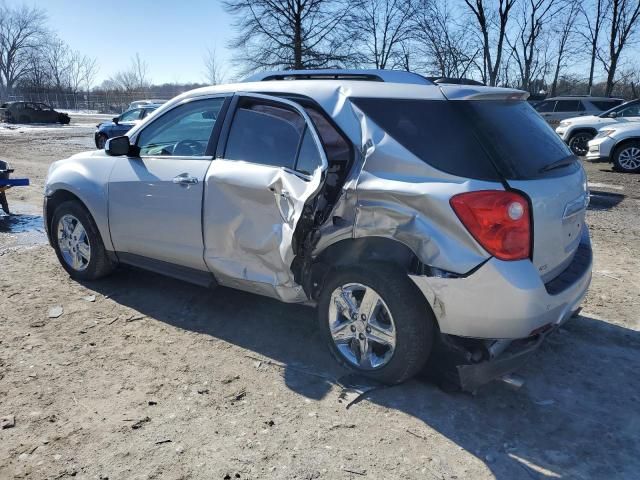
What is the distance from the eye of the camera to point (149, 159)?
4.10 meters

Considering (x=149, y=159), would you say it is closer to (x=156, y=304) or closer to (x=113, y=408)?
(x=156, y=304)

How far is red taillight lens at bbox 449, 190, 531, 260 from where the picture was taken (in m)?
2.57

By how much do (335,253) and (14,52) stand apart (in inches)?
3943

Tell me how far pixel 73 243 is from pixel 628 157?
11878 millimetres

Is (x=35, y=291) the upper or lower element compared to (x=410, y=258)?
lower

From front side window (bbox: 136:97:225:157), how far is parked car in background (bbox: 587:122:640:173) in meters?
10.9

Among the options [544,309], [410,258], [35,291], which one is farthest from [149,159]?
[544,309]

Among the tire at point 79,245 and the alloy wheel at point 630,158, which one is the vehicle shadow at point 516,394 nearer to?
the tire at point 79,245

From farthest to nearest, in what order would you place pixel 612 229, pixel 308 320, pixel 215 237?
1. pixel 612 229
2. pixel 308 320
3. pixel 215 237

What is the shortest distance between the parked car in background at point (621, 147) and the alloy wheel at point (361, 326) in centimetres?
1106

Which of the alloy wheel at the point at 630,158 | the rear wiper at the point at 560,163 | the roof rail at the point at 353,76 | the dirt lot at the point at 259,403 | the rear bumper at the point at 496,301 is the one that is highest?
the roof rail at the point at 353,76

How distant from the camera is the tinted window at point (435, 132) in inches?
106

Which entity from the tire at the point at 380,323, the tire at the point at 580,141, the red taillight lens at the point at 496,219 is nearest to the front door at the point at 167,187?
the tire at the point at 380,323

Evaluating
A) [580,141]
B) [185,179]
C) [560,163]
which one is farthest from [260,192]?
[580,141]
